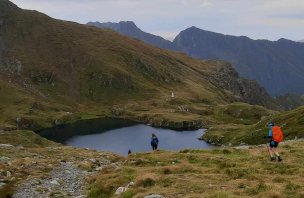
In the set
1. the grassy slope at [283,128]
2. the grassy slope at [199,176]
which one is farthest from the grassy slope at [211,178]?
the grassy slope at [283,128]

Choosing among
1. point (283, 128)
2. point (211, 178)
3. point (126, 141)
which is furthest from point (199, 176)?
point (126, 141)

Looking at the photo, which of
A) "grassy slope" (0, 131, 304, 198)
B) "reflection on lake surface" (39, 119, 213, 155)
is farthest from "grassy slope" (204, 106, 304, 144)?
"grassy slope" (0, 131, 304, 198)

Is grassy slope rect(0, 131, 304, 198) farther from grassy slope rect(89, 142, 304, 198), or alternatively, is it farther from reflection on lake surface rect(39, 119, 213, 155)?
reflection on lake surface rect(39, 119, 213, 155)

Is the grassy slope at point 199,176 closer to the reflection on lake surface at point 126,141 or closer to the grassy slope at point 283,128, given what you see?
the grassy slope at point 283,128

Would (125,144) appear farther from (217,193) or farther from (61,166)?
(217,193)

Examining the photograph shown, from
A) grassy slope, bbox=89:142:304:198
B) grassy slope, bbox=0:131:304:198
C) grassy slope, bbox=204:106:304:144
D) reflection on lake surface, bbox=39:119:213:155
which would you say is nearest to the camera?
grassy slope, bbox=89:142:304:198

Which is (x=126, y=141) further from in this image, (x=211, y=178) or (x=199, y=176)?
(x=211, y=178)

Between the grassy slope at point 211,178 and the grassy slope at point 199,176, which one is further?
the grassy slope at point 199,176

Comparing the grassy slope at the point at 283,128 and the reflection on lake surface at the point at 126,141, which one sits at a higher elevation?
the grassy slope at the point at 283,128

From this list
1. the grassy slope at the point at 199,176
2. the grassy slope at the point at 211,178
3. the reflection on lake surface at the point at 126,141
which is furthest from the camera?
the reflection on lake surface at the point at 126,141

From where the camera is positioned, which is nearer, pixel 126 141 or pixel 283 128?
pixel 283 128

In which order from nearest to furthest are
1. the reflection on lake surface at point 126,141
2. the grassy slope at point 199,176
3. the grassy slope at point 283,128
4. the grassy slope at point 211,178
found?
the grassy slope at point 211,178 → the grassy slope at point 199,176 → the grassy slope at point 283,128 → the reflection on lake surface at point 126,141

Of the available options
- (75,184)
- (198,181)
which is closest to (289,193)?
(198,181)

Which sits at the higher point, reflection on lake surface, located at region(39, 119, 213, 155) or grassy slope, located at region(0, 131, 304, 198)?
grassy slope, located at region(0, 131, 304, 198)
